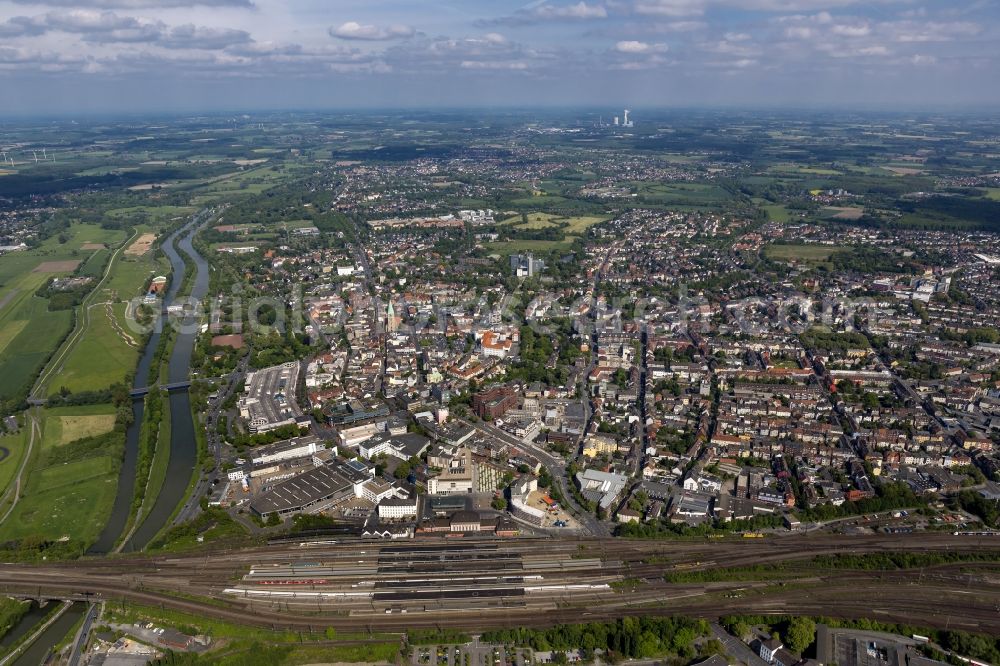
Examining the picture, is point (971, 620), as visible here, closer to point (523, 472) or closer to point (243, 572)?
point (523, 472)

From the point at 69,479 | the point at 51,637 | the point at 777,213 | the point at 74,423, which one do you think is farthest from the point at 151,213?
the point at 777,213

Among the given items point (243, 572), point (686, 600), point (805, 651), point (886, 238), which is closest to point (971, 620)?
point (805, 651)

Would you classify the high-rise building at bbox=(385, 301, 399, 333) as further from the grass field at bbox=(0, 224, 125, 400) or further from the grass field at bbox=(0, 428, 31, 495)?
the grass field at bbox=(0, 428, 31, 495)

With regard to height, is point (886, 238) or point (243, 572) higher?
point (886, 238)

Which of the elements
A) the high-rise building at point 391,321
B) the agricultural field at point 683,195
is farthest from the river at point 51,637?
the agricultural field at point 683,195

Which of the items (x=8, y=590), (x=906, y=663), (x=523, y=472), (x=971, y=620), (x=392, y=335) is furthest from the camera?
(x=392, y=335)

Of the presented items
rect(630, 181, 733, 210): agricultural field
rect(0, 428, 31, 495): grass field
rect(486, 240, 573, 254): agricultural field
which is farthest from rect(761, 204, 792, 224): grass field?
rect(0, 428, 31, 495): grass field

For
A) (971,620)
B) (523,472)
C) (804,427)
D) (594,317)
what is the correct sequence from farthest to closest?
(594,317), (804,427), (523,472), (971,620)

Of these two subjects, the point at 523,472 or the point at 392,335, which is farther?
the point at 392,335

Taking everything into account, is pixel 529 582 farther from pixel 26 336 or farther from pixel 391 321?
pixel 26 336
